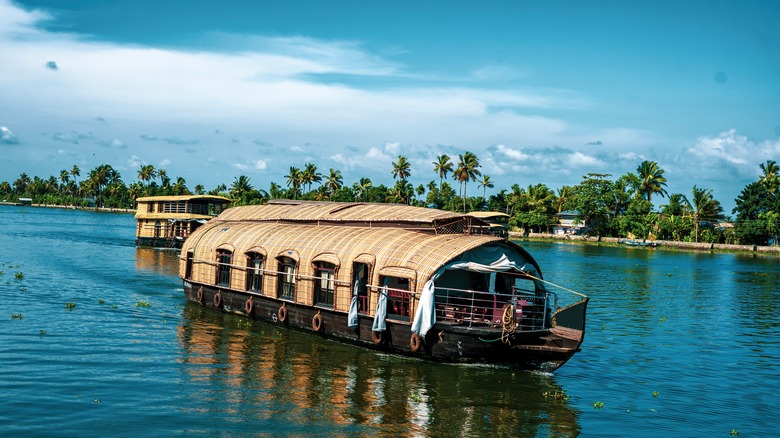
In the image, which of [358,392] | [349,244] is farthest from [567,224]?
[358,392]

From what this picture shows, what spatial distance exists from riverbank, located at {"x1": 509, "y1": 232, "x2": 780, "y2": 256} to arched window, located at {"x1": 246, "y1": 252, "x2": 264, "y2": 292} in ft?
285

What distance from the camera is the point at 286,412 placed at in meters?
17.2

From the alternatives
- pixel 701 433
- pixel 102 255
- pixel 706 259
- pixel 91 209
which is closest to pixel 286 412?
pixel 701 433

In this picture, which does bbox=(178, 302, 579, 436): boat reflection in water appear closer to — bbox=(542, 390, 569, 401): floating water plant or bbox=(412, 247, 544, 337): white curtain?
bbox=(542, 390, 569, 401): floating water plant

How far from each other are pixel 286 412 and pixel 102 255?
4350 centimetres

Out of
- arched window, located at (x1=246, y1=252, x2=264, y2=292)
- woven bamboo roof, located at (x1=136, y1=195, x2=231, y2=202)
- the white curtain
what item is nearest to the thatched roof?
the white curtain

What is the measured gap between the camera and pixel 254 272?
91.1 ft

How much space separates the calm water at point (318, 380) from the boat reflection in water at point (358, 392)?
57 mm

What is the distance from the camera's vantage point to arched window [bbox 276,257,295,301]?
2577 centimetres

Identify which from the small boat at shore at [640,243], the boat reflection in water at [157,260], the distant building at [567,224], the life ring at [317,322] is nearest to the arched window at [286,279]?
the life ring at [317,322]

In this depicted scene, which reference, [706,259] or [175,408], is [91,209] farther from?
[175,408]

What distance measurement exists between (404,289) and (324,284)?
10.9 ft

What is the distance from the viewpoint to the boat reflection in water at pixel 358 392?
16.9m

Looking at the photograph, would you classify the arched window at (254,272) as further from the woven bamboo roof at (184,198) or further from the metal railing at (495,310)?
the woven bamboo roof at (184,198)
